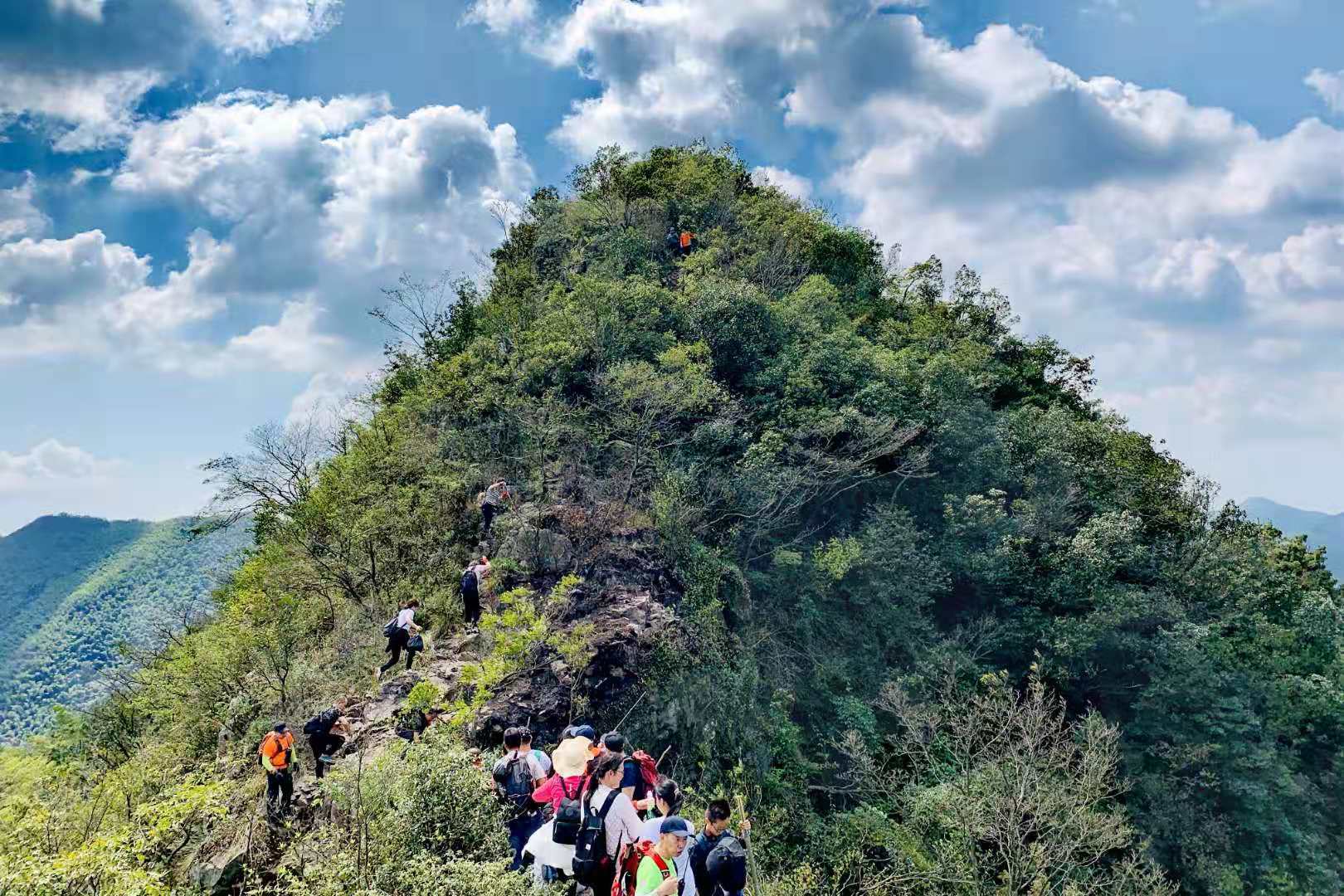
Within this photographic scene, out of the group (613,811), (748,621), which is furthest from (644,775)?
(748,621)

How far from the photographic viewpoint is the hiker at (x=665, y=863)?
5.75 m

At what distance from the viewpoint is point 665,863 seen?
583 centimetres

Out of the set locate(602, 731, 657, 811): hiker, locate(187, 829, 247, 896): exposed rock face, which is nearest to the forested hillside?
locate(187, 829, 247, 896): exposed rock face

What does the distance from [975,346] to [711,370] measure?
1418 cm

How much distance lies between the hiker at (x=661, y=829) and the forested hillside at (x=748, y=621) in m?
1.51

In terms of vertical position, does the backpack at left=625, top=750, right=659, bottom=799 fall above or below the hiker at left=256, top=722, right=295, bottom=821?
above

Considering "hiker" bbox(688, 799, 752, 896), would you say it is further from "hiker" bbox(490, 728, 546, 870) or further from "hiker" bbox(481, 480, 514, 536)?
"hiker" bbox(481, 480, 514, 536)

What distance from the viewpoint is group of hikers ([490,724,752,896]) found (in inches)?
228

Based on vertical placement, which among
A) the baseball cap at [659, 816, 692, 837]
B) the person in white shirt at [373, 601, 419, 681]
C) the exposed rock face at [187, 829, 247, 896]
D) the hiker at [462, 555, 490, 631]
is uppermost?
the hiker at [462, 555, 490, 631]

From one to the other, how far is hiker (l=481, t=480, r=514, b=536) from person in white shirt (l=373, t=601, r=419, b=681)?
3.57 meters

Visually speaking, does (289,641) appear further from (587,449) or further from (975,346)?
(975,346)

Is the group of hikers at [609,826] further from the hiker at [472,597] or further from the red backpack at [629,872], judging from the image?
the hiker at [472,597]

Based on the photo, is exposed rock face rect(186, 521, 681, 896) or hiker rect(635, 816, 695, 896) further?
exposed rock face rect(186, 521, 681, 896)

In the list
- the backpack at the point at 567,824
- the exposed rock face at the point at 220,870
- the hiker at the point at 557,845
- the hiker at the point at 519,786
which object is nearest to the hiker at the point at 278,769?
the exposed rock face at the point at 220,870
